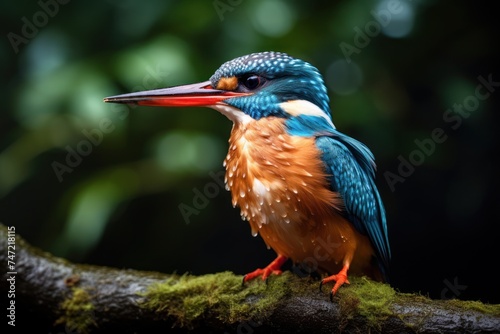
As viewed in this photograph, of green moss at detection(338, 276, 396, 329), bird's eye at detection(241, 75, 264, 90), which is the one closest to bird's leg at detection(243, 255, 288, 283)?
green moss at detection(338, 276, 396, 329)

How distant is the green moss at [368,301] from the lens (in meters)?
1.83

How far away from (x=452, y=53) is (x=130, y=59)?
1.70 m

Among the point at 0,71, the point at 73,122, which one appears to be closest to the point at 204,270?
the point at 73,122

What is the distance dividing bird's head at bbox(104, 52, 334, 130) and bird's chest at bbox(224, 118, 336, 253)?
5 centimetres

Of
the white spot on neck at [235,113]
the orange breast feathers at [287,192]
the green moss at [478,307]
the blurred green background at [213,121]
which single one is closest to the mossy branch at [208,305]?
the green moss at [478,307]

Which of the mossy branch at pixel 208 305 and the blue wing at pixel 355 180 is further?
the blue wing at pixel 355 180

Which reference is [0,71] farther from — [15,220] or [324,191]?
[324,191]

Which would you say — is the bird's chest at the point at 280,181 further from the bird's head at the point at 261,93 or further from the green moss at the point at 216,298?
the green moss at the point at 216,298

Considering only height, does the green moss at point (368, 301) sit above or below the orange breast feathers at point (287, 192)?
below

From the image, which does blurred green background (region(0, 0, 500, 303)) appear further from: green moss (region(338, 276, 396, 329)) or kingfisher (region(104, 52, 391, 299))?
green moss (region(338, 276, 396, 329))

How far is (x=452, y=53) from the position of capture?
3.29m

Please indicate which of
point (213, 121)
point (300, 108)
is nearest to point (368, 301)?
point (300, 108)

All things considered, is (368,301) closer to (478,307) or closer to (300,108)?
(478,307)

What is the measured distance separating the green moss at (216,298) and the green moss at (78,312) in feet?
0.73
